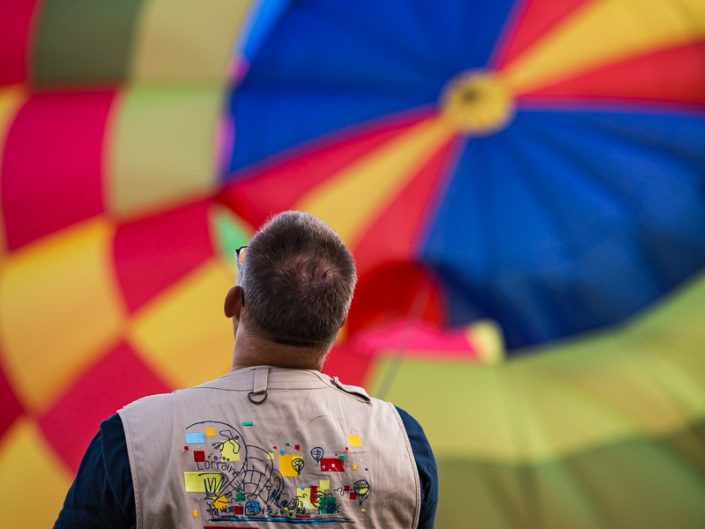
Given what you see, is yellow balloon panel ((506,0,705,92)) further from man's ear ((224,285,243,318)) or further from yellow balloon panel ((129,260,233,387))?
man's ear ((224,285,243,318))

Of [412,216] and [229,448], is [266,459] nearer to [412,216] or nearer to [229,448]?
[229,448]

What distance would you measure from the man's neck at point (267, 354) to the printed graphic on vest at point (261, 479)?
8 cm

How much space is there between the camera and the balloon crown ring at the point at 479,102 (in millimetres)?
2721

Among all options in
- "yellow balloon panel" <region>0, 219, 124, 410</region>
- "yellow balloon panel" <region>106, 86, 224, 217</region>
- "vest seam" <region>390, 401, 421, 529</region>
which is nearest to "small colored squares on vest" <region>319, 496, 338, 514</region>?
"vest seam" <region>390, 401, 421, 529</region>

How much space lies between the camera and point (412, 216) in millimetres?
2836

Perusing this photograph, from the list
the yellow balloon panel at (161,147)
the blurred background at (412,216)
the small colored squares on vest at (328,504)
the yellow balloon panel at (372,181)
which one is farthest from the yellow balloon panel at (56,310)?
the small colored squares on vest at (328,504)

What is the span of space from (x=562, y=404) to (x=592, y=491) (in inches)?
9.9

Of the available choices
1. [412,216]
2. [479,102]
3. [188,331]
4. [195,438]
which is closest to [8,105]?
[188,331]

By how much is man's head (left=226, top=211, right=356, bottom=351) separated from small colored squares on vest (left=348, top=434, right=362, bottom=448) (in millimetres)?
117

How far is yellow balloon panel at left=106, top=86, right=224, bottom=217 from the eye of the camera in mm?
2516

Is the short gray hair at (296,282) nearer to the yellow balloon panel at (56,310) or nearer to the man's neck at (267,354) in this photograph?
the man's neck at (267,354)

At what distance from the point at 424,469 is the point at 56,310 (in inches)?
60.8

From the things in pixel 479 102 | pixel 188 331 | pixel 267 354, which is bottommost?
pixel 267 354

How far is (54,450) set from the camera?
2219mm
